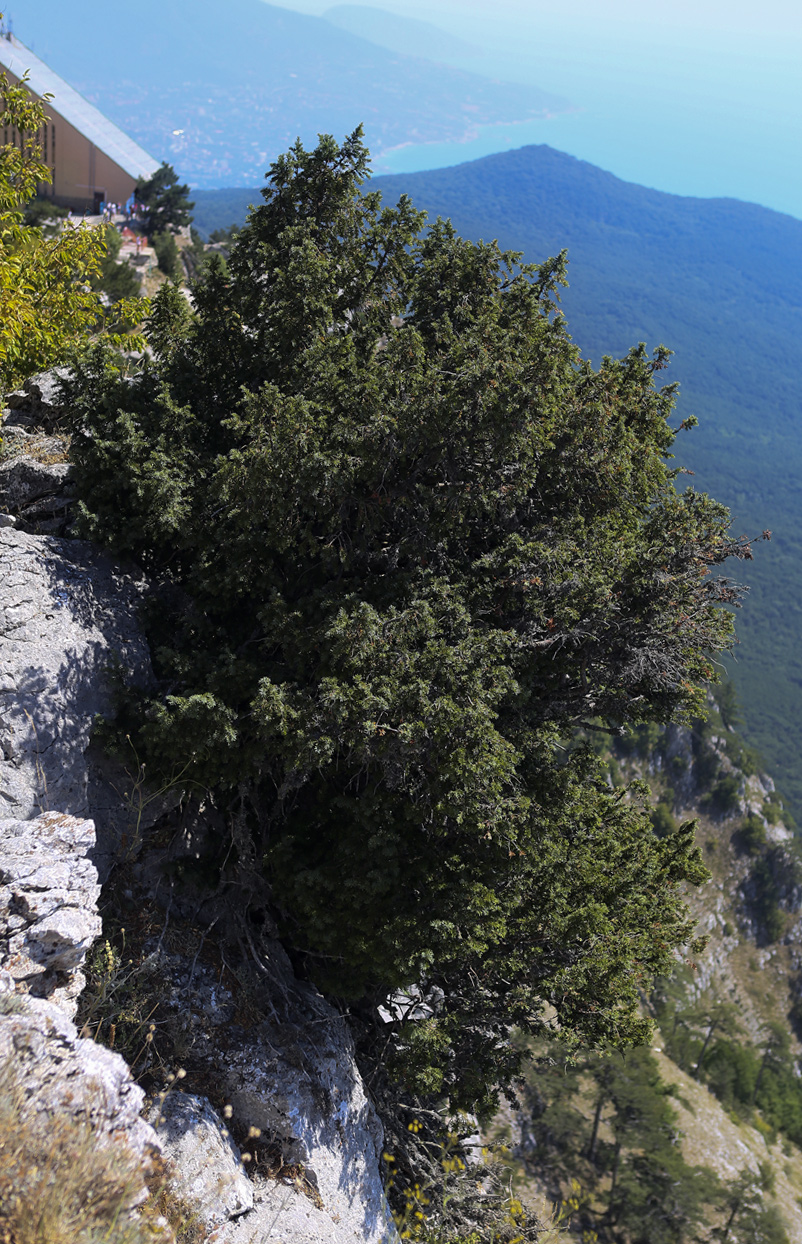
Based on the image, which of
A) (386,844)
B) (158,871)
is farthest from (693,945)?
(158,871)

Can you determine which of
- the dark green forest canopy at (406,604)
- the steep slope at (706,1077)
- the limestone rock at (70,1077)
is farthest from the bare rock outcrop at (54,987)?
the steep slope at (706,1077)

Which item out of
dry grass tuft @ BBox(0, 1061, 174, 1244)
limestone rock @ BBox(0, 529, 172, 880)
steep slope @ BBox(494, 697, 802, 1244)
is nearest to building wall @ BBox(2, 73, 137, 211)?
limestone rock @ BBox(0, 529, 172, 880)

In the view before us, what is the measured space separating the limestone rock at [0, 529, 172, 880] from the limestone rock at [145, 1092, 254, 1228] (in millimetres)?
3287

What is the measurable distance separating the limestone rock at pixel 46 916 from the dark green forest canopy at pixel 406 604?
2.21m

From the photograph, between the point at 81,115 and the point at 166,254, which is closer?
the point at 166,254

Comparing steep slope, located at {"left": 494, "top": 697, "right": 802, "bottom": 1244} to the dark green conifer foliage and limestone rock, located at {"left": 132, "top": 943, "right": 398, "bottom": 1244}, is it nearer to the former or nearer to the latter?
limestone rock, located at {"left": 132, "top": 943, "right": 398, "bottom": 1244}

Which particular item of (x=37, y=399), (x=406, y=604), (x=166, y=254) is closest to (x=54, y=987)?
(x=406, y=604)

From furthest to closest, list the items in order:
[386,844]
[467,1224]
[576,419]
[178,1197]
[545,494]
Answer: [545,494] → [576,419] → [467,1224] → [386,844] → [178,1197]

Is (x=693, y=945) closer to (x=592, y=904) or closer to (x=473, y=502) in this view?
(x=592, y=904)

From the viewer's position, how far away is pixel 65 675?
10.2 m

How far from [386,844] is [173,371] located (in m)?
7.99

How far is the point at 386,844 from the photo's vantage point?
10.1 m

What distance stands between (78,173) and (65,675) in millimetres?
53193

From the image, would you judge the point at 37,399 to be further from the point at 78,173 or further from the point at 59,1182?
the point at 78,173
